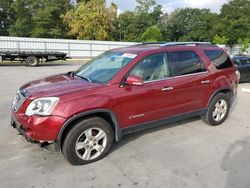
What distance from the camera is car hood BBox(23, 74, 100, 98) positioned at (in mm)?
3614

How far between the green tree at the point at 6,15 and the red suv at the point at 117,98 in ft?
167

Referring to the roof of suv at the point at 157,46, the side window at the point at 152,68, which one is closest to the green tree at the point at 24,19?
the roof of suv at the point at 157,46

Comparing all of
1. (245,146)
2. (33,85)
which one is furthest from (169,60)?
(33,85)

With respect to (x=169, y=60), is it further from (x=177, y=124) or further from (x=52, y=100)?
(x=52, y=100)

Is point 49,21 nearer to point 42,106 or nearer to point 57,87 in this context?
point 57,87

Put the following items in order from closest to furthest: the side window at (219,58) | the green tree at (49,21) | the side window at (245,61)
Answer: the side window at (219,58) < the side window at (245,61) < the green tree at (49,21)

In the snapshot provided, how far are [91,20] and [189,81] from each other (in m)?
33.2

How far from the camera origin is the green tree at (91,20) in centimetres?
3541

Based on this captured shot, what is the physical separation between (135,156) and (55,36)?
4017 cm

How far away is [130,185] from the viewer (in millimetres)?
3271

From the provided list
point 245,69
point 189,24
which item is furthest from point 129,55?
point 189,24

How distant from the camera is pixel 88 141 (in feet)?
12.4

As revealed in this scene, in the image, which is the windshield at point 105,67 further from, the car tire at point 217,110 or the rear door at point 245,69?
the rear door at point 245,69

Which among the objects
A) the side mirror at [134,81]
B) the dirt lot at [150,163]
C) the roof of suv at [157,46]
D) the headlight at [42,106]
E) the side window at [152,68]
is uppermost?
the roof of suv at [157,46]
